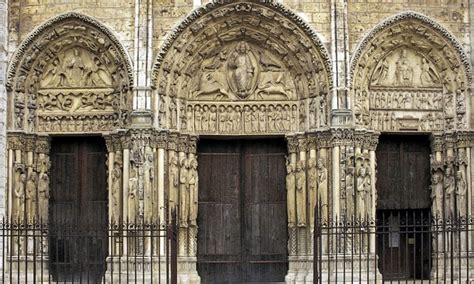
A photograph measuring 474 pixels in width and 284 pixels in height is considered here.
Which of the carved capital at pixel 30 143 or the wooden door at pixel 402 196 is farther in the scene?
the wooden door at pixel 402 196

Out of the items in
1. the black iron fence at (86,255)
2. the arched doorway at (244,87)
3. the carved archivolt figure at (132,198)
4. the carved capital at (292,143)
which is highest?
the arched doorway at (244,87)

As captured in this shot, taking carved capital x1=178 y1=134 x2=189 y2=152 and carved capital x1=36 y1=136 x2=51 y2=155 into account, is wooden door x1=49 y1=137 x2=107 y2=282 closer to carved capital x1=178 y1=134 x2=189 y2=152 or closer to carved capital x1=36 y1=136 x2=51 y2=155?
carved capital x1=36 y1=136 x2=51 y2=155

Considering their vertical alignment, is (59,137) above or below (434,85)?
below

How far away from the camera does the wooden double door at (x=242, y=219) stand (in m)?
16.6

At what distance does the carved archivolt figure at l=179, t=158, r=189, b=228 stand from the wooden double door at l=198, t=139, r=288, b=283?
0.65 metres

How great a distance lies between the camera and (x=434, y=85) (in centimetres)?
1647

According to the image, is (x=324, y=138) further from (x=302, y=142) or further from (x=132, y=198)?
(x=132, y=198)

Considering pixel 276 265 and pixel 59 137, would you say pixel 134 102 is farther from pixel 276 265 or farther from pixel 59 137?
pixel 276 265

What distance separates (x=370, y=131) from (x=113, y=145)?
514 cm

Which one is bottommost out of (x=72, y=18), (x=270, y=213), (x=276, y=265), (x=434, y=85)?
(x=276, y=265)

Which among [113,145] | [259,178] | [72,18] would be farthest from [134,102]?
[259,178]

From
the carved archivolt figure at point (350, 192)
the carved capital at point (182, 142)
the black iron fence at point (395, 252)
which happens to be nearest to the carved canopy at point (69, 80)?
the carved capital at point (182, 142)

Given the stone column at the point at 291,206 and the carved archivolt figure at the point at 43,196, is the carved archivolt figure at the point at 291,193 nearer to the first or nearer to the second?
the stone column at the point at 291,206

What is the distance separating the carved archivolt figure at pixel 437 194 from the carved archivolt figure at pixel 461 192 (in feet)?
1.36
